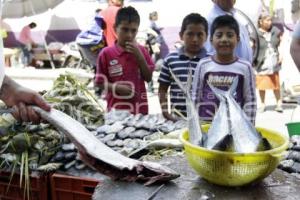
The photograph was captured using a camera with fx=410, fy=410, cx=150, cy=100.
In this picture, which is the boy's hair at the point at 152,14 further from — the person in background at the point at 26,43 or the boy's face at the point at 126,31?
the boy's face at the point at 126,31

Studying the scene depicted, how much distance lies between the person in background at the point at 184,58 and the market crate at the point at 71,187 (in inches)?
55.1

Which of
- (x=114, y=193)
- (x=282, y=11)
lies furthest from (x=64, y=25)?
(x=114, y=193)

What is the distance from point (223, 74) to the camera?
3271 mm

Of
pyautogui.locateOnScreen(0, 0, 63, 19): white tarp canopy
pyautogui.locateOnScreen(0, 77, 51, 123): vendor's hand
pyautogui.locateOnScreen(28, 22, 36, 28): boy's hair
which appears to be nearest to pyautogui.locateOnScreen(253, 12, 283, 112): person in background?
pyautogui.locateOnScreen(0, 77, 51, 123): vendor's hand

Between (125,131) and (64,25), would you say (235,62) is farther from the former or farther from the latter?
(64,25)

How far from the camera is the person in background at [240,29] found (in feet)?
12.3

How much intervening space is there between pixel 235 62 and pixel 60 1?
10.5 meters

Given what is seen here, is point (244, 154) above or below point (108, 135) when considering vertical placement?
above

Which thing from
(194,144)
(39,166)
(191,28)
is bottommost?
(39,166)

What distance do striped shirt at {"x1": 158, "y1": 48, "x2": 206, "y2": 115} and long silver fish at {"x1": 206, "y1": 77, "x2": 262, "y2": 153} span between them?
1658 millimetres

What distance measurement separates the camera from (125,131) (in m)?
2.86

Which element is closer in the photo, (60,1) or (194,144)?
(194,144)

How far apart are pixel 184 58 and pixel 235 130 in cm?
192

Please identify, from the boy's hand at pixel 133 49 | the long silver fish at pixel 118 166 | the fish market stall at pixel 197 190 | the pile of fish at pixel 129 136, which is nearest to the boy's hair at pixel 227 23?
the boy's hand at pixel 133 49
